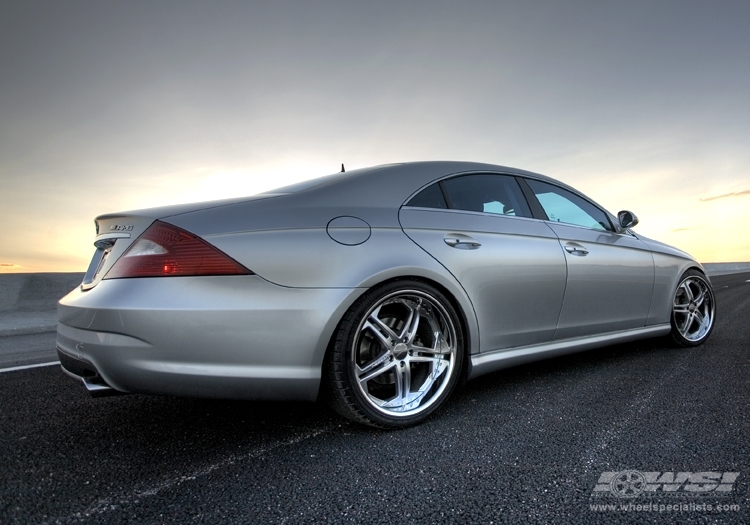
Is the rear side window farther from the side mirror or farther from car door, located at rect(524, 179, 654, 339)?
the side mirror

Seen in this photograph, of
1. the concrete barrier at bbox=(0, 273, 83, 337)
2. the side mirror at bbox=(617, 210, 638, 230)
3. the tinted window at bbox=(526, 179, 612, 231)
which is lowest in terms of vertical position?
the concrete barrier at bbox=(0, 273, 83, 337)

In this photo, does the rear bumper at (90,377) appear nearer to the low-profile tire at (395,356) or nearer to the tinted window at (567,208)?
the low-profile tire at (395,356)

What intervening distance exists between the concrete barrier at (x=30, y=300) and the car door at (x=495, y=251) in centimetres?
556

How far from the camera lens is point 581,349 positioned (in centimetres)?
330

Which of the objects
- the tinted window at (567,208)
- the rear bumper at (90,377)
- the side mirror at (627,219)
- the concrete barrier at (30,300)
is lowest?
the concrete barrier at (30,300)

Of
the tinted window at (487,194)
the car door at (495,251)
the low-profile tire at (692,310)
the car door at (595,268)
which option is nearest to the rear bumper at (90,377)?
the car door at (495,251)

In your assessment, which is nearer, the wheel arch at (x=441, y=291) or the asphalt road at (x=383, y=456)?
the asphalt road at (x=383, y=456)

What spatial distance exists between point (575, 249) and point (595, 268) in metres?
0.24

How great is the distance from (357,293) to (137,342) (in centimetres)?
Result: 92

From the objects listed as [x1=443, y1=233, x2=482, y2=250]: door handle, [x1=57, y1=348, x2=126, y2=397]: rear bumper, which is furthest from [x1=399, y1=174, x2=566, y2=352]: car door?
[x1=57, y1=348, x2=126, y2=397]: rear bumper

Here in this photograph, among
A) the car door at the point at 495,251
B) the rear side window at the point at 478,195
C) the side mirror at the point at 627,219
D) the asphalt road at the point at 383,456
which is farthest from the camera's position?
the side mirror at the point at 627,219

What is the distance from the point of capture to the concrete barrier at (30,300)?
586 centimetres

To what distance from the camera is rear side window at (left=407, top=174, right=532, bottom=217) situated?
9.01ft

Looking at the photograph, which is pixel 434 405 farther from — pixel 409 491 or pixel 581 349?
pixel 581 349
